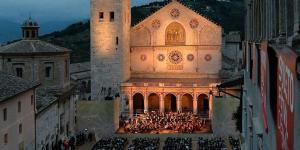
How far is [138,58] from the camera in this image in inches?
2169

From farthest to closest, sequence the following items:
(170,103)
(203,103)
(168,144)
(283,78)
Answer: (170,103) < (203,103) < (168,144) < (283,78)

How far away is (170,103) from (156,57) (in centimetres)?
488

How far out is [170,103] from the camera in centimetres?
5350

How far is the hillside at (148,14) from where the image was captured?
10281cm

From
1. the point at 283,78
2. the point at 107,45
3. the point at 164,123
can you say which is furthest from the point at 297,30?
the point at 107,45

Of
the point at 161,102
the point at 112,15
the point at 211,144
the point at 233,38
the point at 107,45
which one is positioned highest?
the point at 112,15

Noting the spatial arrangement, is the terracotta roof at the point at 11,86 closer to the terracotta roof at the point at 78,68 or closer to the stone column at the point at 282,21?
the stone column at the point at 282,21

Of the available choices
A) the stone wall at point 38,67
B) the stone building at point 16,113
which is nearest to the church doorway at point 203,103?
the stone wall at point 38,67

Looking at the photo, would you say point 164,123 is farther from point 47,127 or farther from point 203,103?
point 47,127

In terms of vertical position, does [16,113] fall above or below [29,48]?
below

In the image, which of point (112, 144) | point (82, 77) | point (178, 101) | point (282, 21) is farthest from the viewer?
point (82, 77)

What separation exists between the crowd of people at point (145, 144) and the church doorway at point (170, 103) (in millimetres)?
15048

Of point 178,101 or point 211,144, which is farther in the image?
point 178,101

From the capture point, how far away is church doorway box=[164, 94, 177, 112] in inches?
2091
